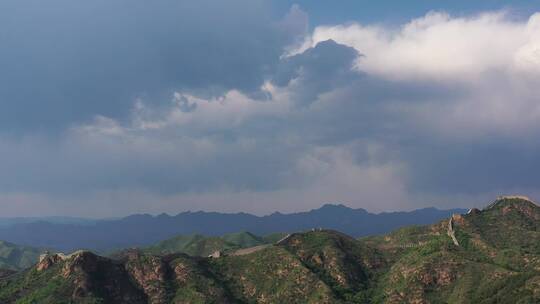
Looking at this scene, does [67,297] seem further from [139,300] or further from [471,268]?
[471,268]

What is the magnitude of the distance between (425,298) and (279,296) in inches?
1966

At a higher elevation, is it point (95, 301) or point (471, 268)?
point (471, 268)

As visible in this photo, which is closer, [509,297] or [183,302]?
[509,297]

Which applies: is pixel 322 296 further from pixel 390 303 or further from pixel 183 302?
pixel 183 302

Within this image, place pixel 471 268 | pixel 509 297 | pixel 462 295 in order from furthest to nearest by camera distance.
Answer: pixel 471 268, pixel 462 295, pixel 509 297

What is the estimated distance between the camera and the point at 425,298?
187250mm

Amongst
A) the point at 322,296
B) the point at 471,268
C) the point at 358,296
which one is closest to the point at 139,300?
the point at 322,296

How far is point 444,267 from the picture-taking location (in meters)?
198

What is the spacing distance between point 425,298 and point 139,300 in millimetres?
98749

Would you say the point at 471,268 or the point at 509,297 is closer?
the point at 509,297

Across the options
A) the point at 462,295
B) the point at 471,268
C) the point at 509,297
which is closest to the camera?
the point at 509,297

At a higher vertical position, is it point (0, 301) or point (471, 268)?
point (471, 268)

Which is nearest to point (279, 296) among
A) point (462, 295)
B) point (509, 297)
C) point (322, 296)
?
point (322, 296)

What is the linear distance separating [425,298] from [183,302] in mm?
82549
